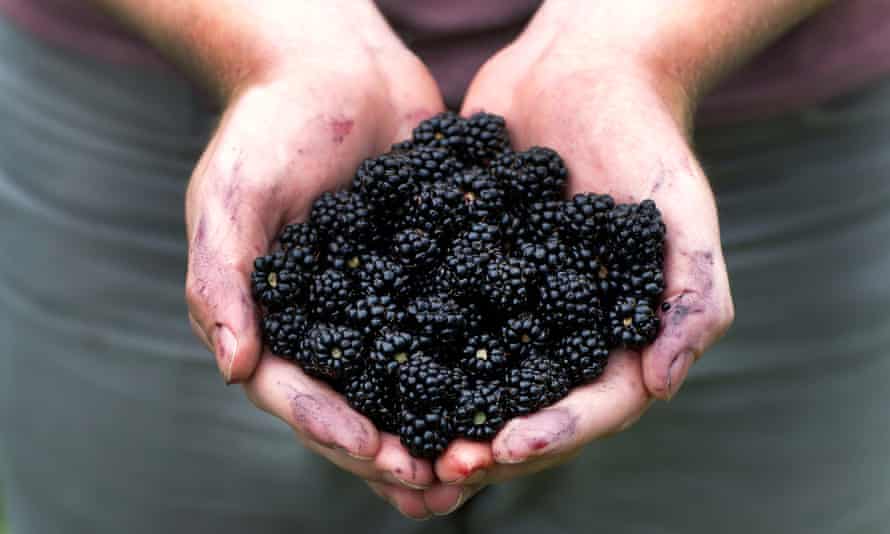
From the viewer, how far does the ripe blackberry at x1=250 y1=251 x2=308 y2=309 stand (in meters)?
1.41

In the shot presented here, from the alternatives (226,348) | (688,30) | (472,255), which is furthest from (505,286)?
(688,30)

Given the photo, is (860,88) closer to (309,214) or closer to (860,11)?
(860,11)

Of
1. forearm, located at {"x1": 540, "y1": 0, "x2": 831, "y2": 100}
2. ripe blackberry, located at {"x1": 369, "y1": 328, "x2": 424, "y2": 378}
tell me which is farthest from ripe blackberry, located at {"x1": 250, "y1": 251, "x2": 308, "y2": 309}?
forearm, located at {"x1": 540, "y1": 0, "x2": 831, "y2": 100}

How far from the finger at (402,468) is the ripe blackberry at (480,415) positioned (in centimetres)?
7

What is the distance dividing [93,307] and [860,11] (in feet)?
4.66

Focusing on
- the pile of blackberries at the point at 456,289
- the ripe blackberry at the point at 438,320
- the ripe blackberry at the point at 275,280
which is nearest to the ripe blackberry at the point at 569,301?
the pile of blackberries at the point at 456,289

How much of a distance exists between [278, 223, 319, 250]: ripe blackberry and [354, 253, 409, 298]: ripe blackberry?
8cm

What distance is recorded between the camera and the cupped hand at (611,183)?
1.35 metres

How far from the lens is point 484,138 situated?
5.35 ft

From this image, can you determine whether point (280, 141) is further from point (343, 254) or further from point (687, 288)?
point (687, 288)

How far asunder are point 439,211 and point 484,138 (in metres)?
0.17

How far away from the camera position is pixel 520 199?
1.56 m

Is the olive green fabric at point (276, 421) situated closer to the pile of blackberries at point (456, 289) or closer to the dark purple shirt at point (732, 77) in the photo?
the dark purple shirt at point (732, 77)

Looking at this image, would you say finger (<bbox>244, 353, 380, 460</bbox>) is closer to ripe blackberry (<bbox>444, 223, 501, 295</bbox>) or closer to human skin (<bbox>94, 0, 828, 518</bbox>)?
human skin (<bbox>94, 0, 828, 518</bbox>)
